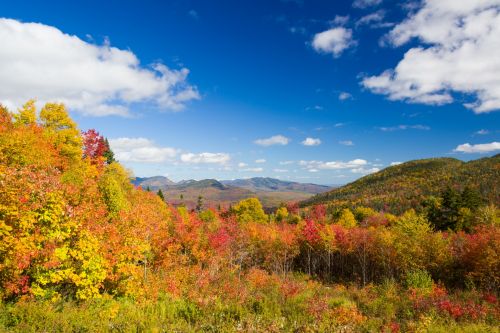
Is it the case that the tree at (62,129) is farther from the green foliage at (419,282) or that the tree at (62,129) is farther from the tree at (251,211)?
the tree at (251,211)

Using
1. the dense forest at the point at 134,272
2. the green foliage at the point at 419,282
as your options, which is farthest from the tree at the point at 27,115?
the green foliage at the point at 419,282

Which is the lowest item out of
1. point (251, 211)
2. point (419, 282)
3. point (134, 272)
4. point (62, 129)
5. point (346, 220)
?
point (419, 282)

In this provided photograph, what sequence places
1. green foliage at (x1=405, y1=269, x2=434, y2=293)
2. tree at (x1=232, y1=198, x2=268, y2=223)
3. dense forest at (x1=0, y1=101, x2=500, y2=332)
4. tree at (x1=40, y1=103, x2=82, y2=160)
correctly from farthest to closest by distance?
tree at (x1=232, y1=198, x2=268, y2=223)
tree at (x1=40, y1=103, x2=82, y2=160)
green foliage at (x1=405, y1=269, x2=434, y2=293)
dense forest at (x1=0, y1=101, x2=500, y2=332)

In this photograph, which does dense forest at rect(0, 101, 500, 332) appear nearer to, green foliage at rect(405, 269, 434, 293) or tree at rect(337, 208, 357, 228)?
green foliage at rect(405, 269, 434, 293)

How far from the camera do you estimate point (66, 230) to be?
16.5 metres

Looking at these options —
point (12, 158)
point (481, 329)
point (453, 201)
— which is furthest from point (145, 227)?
point (453, 201)

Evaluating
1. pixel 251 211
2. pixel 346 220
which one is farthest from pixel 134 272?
pixel 251 211

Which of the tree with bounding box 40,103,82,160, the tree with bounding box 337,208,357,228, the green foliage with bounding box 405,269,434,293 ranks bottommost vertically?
the green foliage with bounding box 405,269,434,293

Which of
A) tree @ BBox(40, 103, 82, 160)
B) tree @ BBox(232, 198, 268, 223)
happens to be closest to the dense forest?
tree @ BBox(40, 103, 82, 160)

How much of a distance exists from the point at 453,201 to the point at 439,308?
164 feet

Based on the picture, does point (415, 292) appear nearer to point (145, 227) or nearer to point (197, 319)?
point (197, 319)

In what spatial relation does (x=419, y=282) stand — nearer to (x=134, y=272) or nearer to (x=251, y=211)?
(x=134, y=272)

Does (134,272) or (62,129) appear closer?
(134,272)

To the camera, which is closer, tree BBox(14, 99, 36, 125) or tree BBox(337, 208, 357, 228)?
tree BBox(14, 99, 36, 125)
